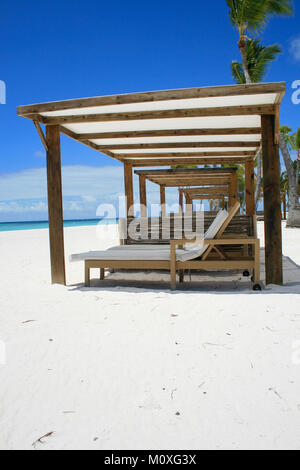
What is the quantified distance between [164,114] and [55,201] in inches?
83.0

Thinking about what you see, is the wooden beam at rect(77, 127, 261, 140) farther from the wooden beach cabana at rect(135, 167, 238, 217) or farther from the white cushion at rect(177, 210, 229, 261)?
the wooden beach cabana at rect(135, 167, 238, 217)

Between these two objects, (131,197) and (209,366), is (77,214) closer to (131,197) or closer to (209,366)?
(131,197)

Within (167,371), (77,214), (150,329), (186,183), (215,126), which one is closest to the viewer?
(167,371)

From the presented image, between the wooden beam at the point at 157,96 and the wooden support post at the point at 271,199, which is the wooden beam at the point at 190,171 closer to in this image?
the wooden support post at the point at 271,199

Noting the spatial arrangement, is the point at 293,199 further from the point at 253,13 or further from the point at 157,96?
the point at 157,96

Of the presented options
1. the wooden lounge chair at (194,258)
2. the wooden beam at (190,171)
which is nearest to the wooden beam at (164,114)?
the wooden lounge chair at (194,258)

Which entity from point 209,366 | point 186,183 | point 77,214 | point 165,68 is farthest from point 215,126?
point 77,214

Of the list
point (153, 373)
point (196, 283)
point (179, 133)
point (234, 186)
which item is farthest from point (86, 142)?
point (153, 373)

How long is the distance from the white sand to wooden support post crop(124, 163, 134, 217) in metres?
4.97

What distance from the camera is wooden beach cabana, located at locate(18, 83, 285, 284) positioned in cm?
445

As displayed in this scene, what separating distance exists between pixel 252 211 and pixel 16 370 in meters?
7.41

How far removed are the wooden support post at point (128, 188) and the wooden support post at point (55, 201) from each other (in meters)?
3.59

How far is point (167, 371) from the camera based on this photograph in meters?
2.30

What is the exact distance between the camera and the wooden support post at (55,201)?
→ 525cm
